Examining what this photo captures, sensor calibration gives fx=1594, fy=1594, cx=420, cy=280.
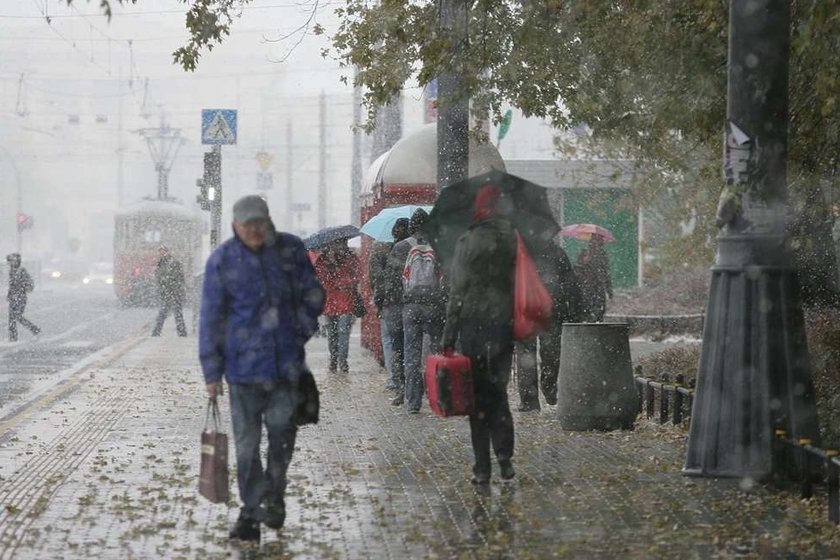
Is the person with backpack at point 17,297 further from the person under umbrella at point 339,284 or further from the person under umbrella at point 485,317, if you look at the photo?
the person under umbrella at point 485,317

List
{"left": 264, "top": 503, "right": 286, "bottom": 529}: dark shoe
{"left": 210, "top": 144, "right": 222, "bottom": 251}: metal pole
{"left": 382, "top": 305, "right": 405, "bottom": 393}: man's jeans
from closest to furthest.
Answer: {"left": 264, "top": 503, "right": 286, "bottom": 529}: dark shoe
{"left": 382, "top": 305, "right": 405, "bottom": 393}: man's jeans
{"left": 210, "top": 144, "right": 222, "bottom": 251}: metal pole

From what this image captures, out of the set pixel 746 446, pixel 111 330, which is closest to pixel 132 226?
pixel 111 330

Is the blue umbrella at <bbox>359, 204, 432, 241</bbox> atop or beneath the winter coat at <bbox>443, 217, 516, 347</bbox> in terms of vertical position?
atop

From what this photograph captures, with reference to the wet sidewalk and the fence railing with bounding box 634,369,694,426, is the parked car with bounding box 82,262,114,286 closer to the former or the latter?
the wet sidewalk

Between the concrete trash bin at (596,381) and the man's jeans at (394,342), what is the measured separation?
2.82 metres

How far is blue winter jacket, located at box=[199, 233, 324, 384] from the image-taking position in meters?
7.54

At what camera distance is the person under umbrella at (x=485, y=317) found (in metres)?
9.48

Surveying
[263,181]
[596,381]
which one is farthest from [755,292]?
[263,181]

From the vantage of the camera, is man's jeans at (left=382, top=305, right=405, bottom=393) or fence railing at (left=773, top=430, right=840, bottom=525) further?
man's jeans at (left=382, top=305, right=405, bottom=393)

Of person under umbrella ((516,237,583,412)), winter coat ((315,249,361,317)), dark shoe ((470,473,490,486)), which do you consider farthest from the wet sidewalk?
winter coat ((315,249,361,317))

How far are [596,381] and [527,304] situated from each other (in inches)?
135

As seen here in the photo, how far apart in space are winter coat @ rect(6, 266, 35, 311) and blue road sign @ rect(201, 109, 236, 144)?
22.1 feet

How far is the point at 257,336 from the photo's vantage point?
755 cm

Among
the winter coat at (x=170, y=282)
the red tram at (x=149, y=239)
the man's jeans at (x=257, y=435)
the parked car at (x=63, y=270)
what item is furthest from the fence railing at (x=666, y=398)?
the parked car at (x=63, y=270)
